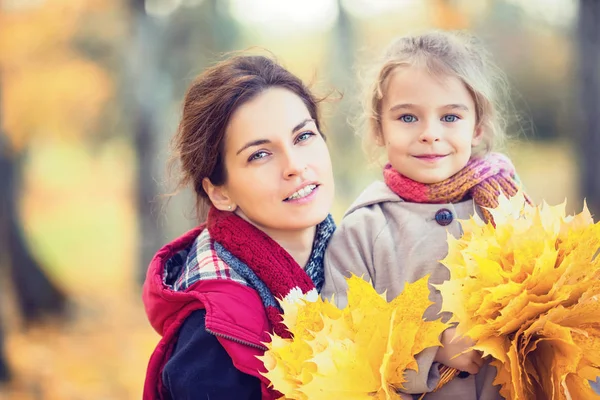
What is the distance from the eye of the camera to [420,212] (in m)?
2.11

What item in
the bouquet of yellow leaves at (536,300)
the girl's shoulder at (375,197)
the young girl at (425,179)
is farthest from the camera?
the girl's shoulder at (375,197)

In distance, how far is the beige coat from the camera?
198 cm

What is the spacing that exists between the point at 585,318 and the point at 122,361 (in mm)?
5289

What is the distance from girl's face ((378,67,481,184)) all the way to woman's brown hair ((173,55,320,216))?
28 cm

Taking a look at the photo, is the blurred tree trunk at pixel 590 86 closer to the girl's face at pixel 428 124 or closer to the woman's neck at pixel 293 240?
the girl's face at pixel 428 124

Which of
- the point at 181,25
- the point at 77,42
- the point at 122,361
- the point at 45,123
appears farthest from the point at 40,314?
the point at 181,25

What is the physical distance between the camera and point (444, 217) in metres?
2.06

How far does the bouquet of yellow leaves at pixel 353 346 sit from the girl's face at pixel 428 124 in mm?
545

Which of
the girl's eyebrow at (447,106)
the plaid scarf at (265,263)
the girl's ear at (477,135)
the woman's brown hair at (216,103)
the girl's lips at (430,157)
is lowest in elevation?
the plaid scarf at (265,263)

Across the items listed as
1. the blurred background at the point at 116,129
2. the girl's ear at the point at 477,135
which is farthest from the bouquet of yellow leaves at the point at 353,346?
the blurred background at the point at 116,129

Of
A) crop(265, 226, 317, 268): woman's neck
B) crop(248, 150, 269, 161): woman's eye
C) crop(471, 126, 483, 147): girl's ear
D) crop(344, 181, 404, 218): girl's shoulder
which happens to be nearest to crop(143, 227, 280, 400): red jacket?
crop(265, 226, 317, 268): woman's neck

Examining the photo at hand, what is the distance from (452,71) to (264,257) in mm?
776

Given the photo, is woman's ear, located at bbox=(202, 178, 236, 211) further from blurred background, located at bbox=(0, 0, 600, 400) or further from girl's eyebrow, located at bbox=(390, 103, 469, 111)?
blurred background, located at bbox=(0, 0, 600, 400)

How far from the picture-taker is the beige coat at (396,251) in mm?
1978
